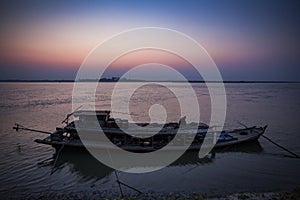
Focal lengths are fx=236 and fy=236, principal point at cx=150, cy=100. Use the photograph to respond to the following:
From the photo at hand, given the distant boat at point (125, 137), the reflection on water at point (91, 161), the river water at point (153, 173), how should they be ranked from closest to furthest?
1. the river water at point (153, 173)
2. the reflection on water at point (91, 161)
3. the distant boat at point (125, 137)

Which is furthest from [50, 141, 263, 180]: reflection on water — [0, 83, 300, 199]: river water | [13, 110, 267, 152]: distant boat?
[13, 110, 267, 152]: distant boat

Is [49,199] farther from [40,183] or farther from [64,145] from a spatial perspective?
[64,145]

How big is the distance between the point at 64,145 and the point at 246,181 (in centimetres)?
1283

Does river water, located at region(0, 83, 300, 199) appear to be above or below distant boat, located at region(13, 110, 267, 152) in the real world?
below

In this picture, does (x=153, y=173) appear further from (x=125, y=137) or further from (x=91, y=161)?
(x=91, y=161)

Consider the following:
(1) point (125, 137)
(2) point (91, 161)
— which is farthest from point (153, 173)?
(2) point (91, 161)

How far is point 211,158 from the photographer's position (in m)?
18.0

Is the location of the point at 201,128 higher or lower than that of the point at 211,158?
higher

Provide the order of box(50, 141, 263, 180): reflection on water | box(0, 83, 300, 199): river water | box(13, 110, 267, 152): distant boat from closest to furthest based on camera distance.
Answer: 1. box(0, 83, 300, 199): river water
2. box(50, 141, 263, 180): reflection on water
3. box(13, 110, 267, 152): distant boat

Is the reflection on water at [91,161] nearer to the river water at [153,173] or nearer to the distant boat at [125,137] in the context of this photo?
the river water at [153,173]

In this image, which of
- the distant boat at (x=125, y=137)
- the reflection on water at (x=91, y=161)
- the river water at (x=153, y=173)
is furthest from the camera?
the distant boat at (x=125, y=137)

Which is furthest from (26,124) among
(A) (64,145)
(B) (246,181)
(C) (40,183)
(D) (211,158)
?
(B) (246,181)

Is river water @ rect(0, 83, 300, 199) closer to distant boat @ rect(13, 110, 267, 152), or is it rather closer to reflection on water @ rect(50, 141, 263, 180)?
reflection on water @ rect(50, 141, 263, 180)

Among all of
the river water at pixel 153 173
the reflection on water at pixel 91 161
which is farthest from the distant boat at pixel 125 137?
the river water at pixel 153 173
